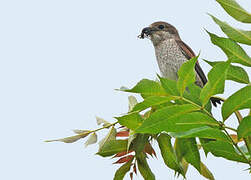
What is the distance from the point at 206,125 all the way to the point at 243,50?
330mm

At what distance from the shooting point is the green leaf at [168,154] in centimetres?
143

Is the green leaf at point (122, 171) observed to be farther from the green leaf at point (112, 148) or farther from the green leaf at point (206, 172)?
the green leaf at point (206, 172)

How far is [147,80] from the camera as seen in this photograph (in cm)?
125

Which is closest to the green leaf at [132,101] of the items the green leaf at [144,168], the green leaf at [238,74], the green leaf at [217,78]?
the green leaf at [144,168]

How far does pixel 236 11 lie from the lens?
141 cm

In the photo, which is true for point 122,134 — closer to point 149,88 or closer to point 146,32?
point 149,88

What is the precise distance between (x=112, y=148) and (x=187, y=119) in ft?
1.49

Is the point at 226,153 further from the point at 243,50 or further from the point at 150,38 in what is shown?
the point at 150,38

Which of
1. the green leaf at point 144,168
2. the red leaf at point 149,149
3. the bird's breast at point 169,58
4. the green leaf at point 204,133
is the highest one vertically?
the bird's breast at point 169,58

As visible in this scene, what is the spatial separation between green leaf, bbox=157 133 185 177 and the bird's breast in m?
2.58

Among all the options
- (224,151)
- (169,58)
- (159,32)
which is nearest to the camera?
(224,151)

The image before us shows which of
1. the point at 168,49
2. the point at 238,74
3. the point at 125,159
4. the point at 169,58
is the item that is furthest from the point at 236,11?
the point at 168,49

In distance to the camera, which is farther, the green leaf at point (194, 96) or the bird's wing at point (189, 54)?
the bird's wing at point (189, 54)

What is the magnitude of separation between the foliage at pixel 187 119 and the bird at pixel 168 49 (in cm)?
234
